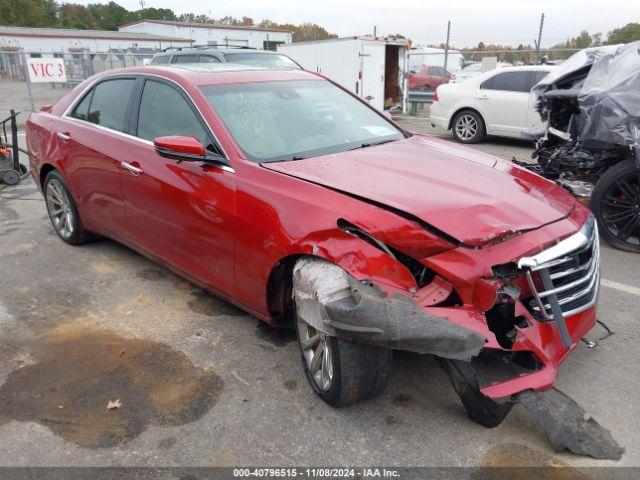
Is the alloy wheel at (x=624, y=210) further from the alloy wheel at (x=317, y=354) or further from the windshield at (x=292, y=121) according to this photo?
the alloy wheel at (x=317, y=354)

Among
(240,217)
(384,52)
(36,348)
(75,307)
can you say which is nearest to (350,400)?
(240,217)

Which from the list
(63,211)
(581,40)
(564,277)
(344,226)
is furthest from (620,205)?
(581,40)

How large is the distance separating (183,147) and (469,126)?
8896mm

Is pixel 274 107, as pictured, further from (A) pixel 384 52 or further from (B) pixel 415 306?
(A) pixel 384 52

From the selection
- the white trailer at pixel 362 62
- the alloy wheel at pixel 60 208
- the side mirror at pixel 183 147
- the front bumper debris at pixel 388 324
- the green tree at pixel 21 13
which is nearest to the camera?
the front bumper debris at pixel 388 324

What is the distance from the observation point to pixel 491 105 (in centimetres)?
1059

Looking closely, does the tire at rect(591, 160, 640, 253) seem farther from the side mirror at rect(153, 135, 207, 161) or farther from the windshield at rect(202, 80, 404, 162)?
the side mirror at rect(153, 135, 207, 161)

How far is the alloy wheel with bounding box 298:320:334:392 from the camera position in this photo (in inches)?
107

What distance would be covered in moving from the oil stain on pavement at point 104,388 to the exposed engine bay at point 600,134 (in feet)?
13.2

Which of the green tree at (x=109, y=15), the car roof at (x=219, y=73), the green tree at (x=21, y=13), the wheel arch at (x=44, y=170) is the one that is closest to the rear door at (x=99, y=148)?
the car roof at (x=219, y=73)

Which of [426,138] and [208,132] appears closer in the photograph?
[208,132]

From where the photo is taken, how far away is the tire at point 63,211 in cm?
495

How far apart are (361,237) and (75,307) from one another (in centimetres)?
250

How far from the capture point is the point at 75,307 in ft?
13.0
